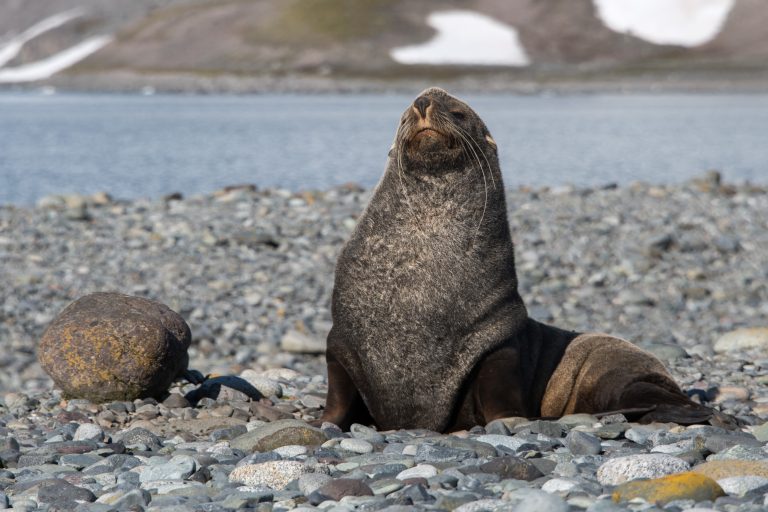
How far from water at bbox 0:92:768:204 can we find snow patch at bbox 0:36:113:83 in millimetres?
38807

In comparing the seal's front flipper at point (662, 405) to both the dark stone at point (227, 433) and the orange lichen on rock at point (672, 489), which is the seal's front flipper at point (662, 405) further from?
the dark stone at point (227, 433)

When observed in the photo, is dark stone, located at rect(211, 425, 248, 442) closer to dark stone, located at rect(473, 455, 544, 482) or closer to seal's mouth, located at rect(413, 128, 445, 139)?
dark stone, located at rect(473, 455, 544, 482)

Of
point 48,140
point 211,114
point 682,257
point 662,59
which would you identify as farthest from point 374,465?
point 662,59

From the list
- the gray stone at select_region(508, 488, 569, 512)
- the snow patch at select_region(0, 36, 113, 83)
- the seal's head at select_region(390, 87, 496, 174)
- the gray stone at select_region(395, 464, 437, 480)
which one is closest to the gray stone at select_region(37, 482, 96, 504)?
the gray stone at select_region(395, 464, 437, 480)

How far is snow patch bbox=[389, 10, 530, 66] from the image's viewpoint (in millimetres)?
88688

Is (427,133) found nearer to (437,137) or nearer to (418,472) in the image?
(437,137)

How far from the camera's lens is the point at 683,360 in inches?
343

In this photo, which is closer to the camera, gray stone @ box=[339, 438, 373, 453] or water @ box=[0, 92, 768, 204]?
gray stone @ box=[339, 438, 373, 453]

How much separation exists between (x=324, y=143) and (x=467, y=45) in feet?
195

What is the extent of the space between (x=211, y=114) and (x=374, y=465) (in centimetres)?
5234

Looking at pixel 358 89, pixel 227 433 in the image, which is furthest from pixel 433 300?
pixel 358 89

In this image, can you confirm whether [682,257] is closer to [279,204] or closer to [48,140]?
[279,204]

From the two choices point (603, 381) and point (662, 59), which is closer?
point (603, 381)

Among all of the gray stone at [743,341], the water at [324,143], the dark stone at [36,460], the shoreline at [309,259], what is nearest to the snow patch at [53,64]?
the water at [324,143]
